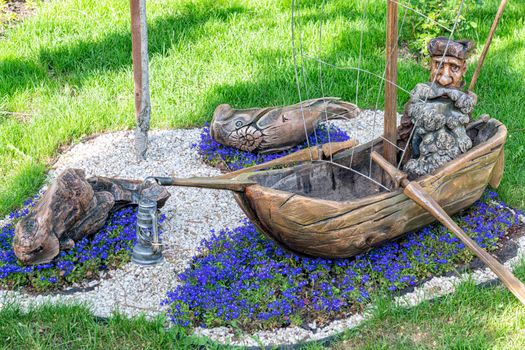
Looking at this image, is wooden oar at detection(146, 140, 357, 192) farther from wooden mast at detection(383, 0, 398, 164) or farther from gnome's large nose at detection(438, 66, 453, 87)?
gnome's large nose at detection(438, 66, 453, 87)

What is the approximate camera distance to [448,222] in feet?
12.8

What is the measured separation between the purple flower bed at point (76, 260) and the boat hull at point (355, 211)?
3.17ft

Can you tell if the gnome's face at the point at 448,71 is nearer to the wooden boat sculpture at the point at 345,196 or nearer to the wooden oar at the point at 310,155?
the wooden boat sculpture at the point at 345,196

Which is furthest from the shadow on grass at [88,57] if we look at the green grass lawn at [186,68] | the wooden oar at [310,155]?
the wooden oar at [310,155]

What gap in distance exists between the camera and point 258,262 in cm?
431

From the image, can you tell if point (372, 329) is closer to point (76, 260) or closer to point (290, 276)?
point (290, 276)

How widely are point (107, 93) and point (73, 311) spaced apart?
2868mm

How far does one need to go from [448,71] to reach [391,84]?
448 mm

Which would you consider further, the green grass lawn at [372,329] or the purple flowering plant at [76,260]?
the purple flowering plant at [76,260]

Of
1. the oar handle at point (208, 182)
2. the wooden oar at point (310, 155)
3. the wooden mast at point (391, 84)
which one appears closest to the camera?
the oar handle at point (208, 182)

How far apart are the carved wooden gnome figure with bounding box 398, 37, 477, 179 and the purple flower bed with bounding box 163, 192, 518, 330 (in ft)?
1.62

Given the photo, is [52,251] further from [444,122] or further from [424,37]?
[424,37]

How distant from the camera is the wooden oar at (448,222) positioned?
3.65 metres

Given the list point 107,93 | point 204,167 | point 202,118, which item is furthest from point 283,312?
point 107,93
